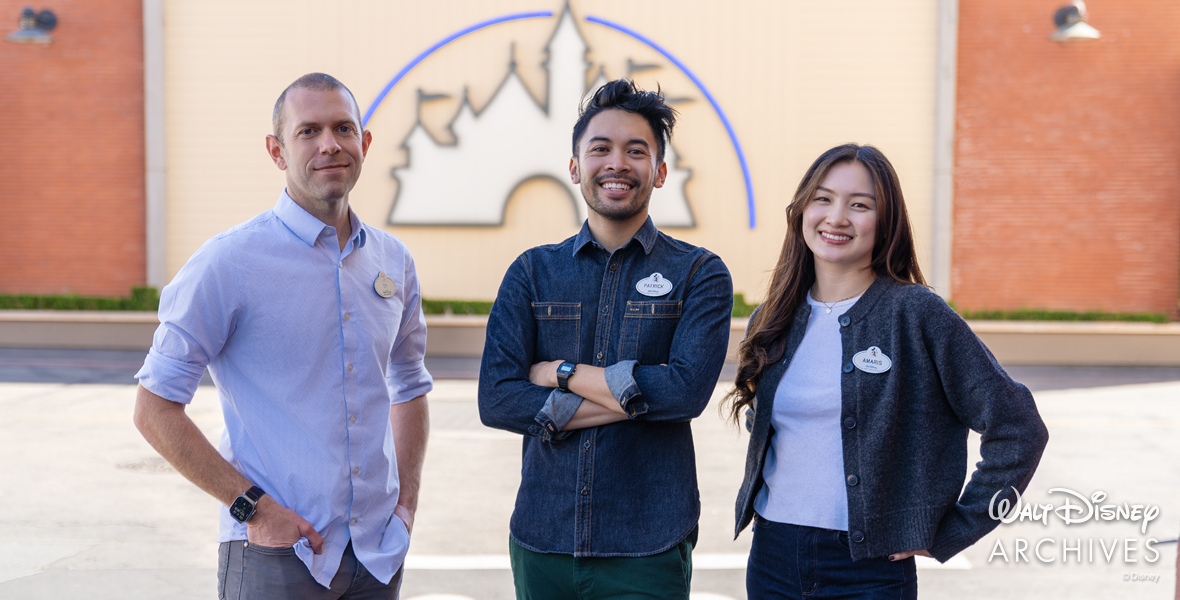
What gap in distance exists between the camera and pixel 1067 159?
12.8 meters

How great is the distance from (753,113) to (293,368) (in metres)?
11.6

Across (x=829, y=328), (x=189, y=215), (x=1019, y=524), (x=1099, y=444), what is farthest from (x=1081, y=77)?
(x=189, y=215)

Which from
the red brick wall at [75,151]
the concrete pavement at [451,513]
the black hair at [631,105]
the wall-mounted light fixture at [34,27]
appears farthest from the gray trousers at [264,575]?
the wall-mounted light fixture at [34,27]

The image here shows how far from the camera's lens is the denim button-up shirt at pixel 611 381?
2094 millimetres

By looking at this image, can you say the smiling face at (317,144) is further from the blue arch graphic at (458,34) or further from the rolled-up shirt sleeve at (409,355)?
the blue arch graphic at (458,34)

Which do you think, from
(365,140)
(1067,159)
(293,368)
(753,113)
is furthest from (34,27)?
(1067,159)

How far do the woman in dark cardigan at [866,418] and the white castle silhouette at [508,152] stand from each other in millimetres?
10555

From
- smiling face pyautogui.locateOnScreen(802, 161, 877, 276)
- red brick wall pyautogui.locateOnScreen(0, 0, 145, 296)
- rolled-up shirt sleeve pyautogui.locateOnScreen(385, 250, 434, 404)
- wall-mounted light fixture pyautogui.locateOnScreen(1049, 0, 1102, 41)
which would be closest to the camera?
smiling face pyautogui.locateOnScreen(802, 161, 877, 276)

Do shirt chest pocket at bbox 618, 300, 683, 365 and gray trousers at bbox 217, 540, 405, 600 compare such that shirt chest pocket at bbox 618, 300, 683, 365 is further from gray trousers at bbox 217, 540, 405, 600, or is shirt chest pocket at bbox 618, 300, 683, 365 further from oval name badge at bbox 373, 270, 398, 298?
gray trousers at bbox 217, 540, 405, 600

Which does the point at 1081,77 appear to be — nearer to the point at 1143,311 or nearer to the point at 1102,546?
the point at 1143,311

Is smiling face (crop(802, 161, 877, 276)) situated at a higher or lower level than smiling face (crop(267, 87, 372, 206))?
lower

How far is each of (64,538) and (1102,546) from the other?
567cm

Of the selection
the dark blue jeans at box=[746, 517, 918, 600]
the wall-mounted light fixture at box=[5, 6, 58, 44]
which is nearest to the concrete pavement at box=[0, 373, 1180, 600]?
the dark blue jeans at box=[746, 517, 918, 600]

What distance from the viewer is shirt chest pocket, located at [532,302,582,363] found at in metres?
2.25
